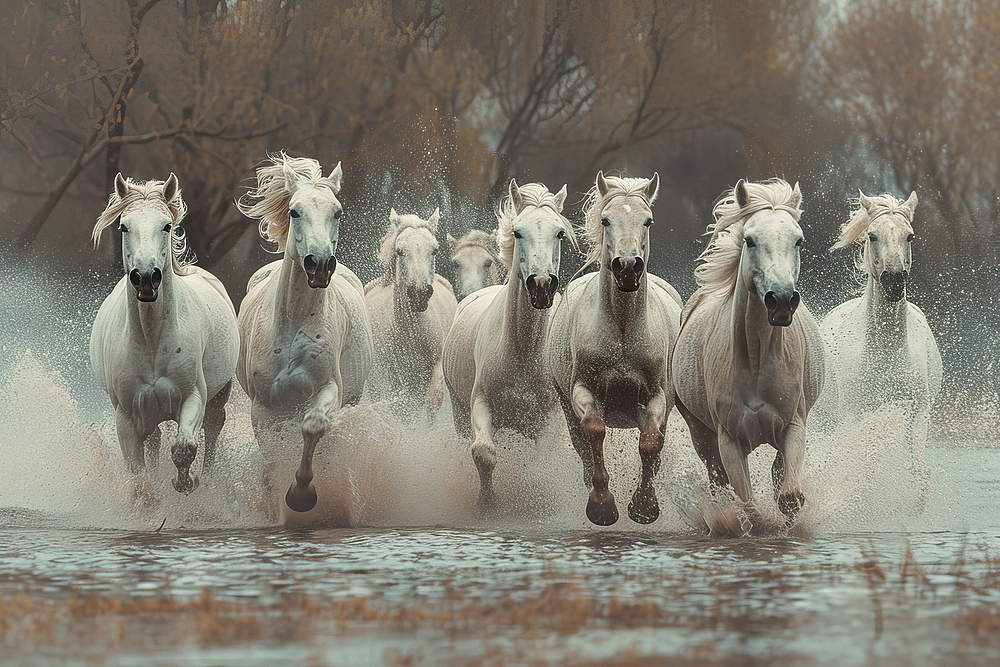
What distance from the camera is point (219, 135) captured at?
1580 centimetres

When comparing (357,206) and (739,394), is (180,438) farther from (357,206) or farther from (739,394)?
(357,206)

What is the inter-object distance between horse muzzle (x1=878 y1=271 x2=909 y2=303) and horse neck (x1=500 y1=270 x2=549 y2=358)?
2374 millimetres

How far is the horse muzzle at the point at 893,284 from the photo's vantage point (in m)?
8.64

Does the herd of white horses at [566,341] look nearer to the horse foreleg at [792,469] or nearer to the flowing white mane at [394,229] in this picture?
the horse foreleg at [792,469]

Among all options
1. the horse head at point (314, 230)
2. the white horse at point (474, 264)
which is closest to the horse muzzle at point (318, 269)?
the horse head at point (314, 230)

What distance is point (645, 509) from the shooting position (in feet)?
23.5

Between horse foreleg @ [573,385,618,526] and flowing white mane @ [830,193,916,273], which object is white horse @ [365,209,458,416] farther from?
horse foreleg @ [573,385,618,526]

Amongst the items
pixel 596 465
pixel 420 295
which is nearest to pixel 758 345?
pixel 596 465

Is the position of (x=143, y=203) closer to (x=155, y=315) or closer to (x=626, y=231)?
(x=155, y=315)

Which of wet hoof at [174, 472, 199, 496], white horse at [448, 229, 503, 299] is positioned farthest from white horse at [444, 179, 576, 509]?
white horse at [448, 229, 503, 299]

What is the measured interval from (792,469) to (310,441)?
269 centimetres

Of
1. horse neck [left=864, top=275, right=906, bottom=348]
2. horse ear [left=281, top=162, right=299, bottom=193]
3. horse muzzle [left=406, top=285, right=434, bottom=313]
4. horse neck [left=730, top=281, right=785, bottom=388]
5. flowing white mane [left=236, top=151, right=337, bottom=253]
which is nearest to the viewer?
horse neck [left=730, top=281, right=785, bottom=388]

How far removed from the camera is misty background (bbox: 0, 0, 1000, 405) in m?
15.9

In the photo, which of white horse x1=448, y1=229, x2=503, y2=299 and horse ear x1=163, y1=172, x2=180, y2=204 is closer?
horse ear x1=163, y1=172, x2=180, y2=204
